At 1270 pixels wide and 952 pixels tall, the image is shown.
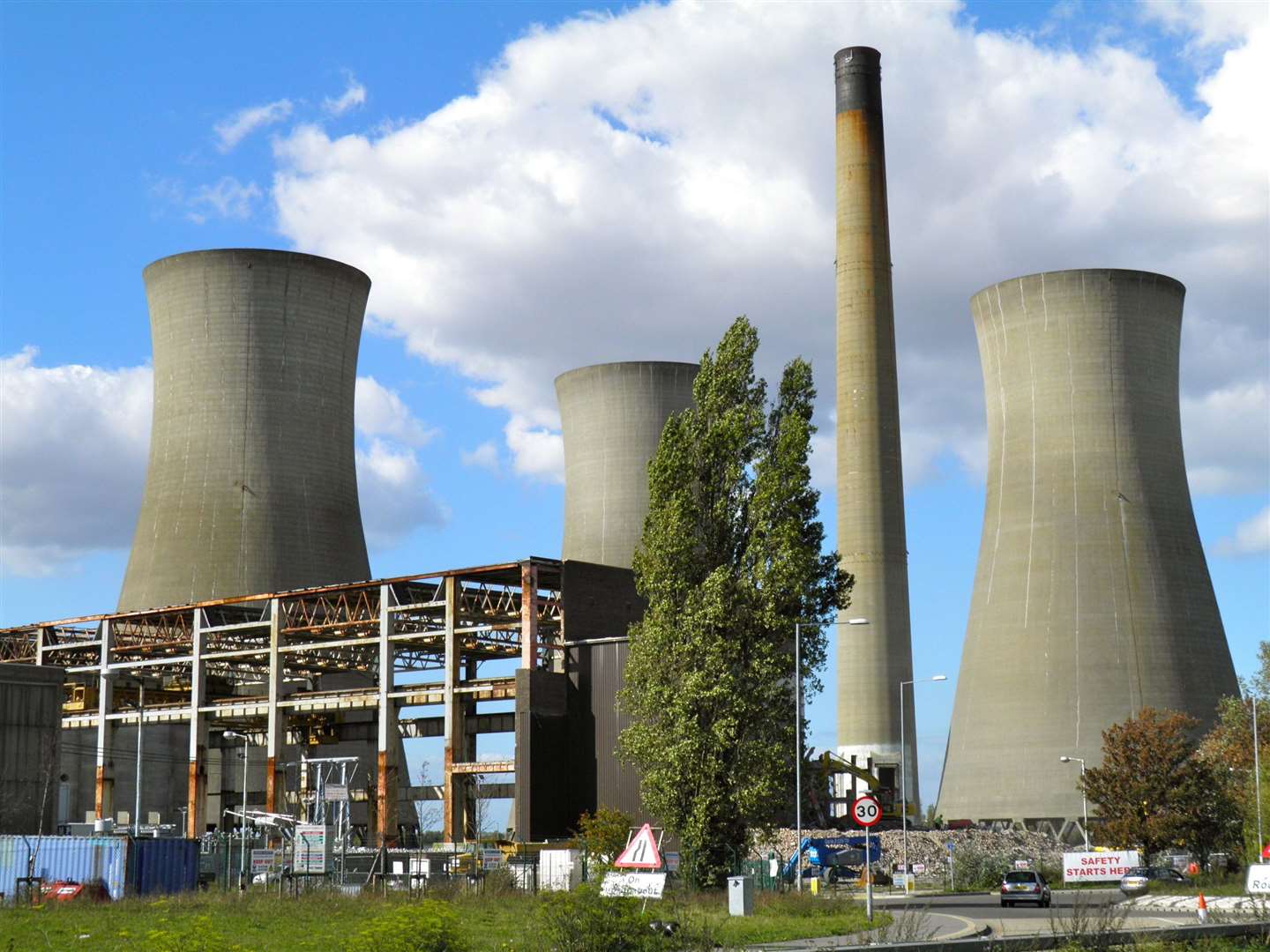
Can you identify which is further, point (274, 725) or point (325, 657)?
point (325, 657)

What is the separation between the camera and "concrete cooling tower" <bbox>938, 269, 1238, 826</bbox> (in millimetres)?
50469

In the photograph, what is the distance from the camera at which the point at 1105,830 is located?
156ft

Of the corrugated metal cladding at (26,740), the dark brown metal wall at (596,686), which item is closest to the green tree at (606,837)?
the dark brown metal wall at (596,686)

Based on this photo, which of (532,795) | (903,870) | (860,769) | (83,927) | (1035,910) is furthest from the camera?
(860,769)

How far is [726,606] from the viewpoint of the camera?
29.7 meters

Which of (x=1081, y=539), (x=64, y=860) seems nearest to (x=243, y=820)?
(x=64, y=860)

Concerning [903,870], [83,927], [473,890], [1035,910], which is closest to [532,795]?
[903,870]

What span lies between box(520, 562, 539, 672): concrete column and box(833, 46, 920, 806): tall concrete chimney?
16171 mm

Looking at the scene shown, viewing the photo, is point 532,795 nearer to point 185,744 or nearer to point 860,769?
point 860,769

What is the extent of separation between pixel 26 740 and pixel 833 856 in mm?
23017

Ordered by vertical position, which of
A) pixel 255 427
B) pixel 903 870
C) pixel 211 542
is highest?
pixel 255 427

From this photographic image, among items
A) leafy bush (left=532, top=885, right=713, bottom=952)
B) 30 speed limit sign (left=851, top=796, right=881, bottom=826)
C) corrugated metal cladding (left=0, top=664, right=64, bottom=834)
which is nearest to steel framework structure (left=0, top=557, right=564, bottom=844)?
corrugated metal cladding (left=0, top=664, right=64, bottom=834)

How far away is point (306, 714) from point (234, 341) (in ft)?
55.2

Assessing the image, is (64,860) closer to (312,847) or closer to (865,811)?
(312,847)
